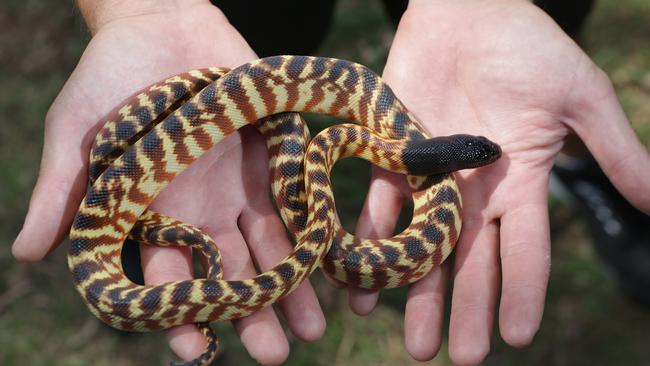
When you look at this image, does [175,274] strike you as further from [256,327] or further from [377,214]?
[377,214]

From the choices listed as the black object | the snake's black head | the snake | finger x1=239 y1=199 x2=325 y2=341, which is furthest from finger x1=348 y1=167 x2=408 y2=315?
the black object

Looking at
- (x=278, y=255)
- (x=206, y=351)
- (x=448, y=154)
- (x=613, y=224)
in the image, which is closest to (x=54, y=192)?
(x=206, y=351)

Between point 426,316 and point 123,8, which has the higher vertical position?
point 123,8

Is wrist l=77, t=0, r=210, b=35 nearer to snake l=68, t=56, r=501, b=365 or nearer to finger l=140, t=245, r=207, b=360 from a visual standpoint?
snake l=68, t=56, r=501, b=365

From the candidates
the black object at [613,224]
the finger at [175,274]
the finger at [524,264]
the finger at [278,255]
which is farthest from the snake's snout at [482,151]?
the black object at [613,224]

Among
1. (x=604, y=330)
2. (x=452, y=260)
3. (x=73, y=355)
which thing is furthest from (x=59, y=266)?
(x=604, y=330)
